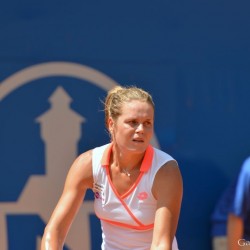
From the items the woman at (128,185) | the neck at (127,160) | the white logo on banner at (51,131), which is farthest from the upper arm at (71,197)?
the white logo on banner at (51,131)

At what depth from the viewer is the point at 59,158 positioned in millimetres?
3203

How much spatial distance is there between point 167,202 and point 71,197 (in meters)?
0.38

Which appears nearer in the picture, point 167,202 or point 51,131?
point 167,202

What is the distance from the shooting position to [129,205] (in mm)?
2596

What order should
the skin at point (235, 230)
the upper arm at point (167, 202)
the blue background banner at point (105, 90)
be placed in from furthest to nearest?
the blue background banner at point (105, 90) < the skin at point (235, 230) < the upper arm at point (167, 202)

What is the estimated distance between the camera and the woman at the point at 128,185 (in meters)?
2.54

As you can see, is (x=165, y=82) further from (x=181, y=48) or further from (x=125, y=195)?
(x=125, y=195)

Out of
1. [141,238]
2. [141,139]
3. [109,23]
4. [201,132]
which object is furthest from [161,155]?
[109,23]

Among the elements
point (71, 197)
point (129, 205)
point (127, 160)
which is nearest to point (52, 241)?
point (71, 197)

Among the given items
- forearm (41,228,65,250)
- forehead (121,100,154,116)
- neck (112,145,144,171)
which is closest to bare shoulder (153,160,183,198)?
neck (112,145,144,171)

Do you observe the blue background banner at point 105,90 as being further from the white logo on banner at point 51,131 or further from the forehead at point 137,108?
the forehead at point 137,108

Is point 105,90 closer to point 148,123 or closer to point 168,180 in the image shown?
point 148,123

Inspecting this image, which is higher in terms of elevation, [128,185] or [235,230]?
[128,185]

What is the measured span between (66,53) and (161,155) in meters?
0.82
